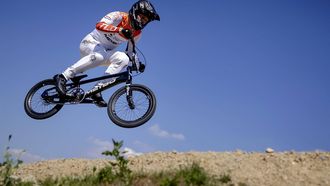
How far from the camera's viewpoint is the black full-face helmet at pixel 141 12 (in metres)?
9.73

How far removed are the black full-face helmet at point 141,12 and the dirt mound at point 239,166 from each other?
3.13 meters

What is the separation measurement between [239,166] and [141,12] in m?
4.38

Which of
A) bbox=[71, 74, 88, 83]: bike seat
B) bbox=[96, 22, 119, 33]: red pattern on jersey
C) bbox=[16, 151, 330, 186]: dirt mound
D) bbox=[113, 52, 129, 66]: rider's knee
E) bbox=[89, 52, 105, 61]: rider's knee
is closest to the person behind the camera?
bbox=[16, 151, 330, 186]: dirt mound

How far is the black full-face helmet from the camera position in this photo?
9.73 meters

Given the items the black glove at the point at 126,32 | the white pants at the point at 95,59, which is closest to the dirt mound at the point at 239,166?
the white pants at the point at 95,59

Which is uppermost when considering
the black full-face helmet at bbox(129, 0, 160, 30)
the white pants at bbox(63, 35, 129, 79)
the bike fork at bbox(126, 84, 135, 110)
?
the black full-face helmet at bbox(129, 0, 160, 30)

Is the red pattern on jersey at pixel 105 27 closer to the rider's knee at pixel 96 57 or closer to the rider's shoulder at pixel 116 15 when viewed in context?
the rider's shoulder at pixel 116 15

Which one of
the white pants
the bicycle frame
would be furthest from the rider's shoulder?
the bicycle frame

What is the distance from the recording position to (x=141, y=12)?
977 cm

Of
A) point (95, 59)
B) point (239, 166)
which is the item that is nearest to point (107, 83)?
point (95, 59)

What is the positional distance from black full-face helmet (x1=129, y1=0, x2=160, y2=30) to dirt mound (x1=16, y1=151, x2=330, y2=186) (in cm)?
313

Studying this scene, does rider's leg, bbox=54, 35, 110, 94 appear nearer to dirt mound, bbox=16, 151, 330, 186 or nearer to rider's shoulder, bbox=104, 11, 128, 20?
rider's shoulder, bbox=104, 11, 128, 20

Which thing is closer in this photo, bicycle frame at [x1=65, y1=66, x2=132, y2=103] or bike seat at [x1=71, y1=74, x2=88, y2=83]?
bicycle frame at [x1=65, y1=66, x2=132, y2=103]

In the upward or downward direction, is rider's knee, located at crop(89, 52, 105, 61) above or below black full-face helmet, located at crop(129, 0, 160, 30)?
below
